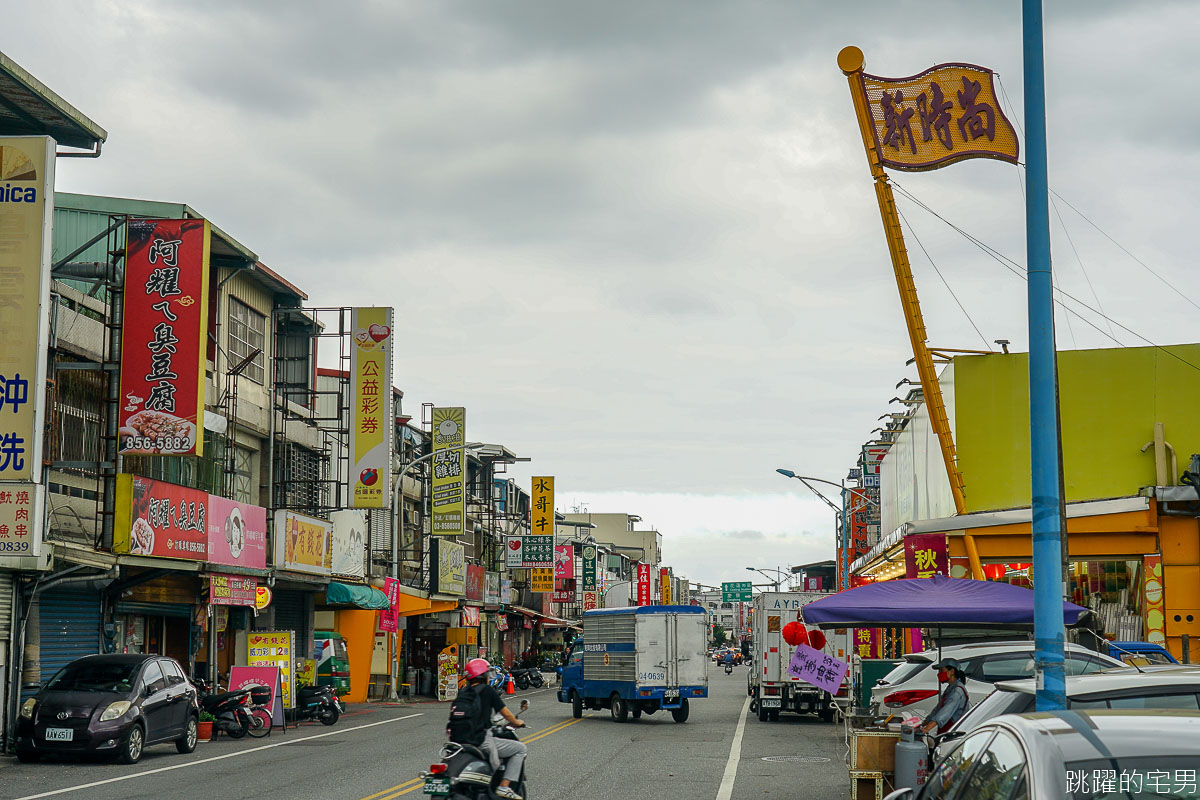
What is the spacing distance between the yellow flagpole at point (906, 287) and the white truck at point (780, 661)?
6.55m

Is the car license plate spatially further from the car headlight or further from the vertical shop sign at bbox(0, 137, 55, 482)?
the vertical shop sign at bbox(0, 137, 55, 482)

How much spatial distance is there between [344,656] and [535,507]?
28.3m

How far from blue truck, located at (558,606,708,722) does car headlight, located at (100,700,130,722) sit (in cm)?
1413

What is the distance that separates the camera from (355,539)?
40.7 metres

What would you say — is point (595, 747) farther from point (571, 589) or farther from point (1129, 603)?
point (571, 589)

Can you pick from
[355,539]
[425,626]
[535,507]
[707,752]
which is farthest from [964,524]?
[535,507]

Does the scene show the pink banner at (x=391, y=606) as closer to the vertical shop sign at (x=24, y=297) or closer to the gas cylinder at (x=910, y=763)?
the vertical shop sign at (x=24, y=297)

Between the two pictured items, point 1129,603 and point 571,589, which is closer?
point 1129,603

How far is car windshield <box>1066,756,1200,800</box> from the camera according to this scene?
4645 millimetres

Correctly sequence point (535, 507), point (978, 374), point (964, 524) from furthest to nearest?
point (535, 507), point (978, 374), point (964, 524)

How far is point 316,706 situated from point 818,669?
481 inches

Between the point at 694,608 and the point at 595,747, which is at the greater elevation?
the point at 694,608

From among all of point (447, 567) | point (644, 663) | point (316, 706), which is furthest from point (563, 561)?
point (316, 706)

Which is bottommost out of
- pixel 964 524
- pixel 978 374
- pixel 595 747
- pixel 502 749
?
pixel 595 747
